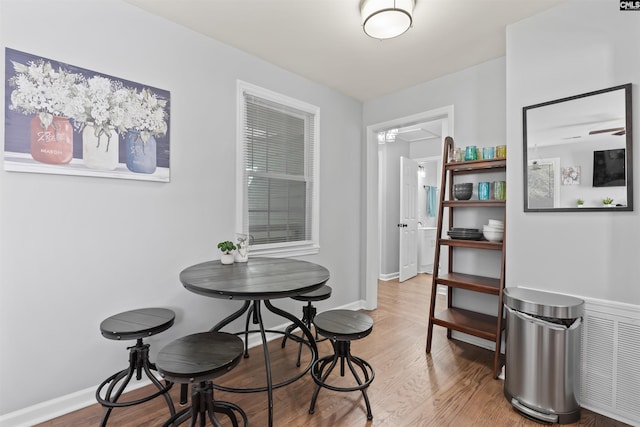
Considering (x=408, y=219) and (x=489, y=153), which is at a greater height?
(x=489, y=153)

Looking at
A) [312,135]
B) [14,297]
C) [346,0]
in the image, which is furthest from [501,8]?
[14,297]

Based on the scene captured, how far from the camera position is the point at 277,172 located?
3039 millimetres

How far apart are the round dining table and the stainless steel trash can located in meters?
1.33

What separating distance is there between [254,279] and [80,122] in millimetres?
1496

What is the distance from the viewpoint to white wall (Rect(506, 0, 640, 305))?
70.5 inches

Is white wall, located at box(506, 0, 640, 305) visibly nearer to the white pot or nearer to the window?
the window

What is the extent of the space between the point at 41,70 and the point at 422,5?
2445 mm

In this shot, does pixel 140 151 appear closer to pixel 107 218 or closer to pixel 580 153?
pixel 107 218

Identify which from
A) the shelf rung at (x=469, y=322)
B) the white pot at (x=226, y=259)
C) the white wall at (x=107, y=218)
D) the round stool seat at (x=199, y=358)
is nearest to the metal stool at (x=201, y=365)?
the round stool seat at (x=199, y=358)

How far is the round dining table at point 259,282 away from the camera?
63.4 inches

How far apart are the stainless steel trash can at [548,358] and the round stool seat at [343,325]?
992 mm

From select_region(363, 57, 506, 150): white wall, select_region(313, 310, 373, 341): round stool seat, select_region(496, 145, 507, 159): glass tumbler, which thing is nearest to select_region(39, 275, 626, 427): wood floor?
select_region(313, 310, 373, 341): round stool seat

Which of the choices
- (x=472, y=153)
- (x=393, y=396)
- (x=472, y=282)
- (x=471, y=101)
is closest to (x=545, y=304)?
(x=472, y=282)

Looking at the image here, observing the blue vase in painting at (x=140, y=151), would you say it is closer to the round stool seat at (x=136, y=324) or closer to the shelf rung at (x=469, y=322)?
the round stool seat at (x=136, y=324)
